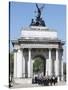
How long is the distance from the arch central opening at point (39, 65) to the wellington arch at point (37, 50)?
0.05ft

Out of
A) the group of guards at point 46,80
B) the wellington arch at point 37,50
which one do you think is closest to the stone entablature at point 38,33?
the wellington arch at point 37,50

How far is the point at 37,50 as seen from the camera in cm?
402

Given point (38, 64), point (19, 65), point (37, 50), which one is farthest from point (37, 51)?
point (19, 65)

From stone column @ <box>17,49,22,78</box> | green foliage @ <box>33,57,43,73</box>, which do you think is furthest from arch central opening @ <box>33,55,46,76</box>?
stone column @ <box>17,49,22,78</box>

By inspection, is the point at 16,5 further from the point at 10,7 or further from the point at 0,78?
the point at 0,78

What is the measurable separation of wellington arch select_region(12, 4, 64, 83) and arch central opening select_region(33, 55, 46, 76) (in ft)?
0.05

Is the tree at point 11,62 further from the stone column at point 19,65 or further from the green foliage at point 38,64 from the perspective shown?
the green foliage at point 38,64

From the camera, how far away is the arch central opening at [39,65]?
13.1ft

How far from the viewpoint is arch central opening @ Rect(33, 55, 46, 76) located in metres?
3.99

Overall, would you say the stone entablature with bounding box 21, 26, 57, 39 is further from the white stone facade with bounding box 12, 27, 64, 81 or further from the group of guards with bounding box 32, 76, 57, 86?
the group of guards with bounding box 32, 76, 57, 86

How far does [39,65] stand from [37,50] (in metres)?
0.17

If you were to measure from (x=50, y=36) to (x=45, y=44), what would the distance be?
0.36 feet

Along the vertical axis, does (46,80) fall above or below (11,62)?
below

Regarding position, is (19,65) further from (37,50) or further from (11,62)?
(37,50)
